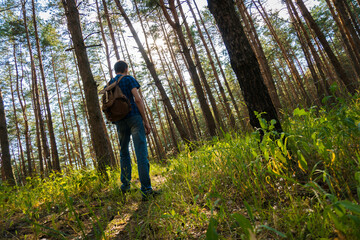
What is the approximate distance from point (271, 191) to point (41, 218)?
292cm

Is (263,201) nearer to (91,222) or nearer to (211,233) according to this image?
(211,233)

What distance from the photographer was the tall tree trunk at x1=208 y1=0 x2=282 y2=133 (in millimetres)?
2004

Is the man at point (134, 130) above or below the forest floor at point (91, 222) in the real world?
above

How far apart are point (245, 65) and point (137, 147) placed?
69.5 inches

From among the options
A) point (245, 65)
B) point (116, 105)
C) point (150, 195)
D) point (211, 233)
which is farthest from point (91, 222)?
point (245, 65)

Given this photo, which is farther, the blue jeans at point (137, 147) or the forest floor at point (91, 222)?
the blue jeans at point (137, 147)

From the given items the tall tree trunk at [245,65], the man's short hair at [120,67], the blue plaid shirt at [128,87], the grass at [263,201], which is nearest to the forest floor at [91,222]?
the grass at [263,201]

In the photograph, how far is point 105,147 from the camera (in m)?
4.06

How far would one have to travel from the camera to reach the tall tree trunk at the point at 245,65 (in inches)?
78.9

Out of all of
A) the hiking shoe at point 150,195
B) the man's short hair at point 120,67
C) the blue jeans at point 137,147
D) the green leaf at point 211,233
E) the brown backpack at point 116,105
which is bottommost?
the hiking shoe at point 150,195

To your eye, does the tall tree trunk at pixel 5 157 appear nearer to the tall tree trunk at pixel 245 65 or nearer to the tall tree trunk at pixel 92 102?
the tall tree trunk at pixel 92 102

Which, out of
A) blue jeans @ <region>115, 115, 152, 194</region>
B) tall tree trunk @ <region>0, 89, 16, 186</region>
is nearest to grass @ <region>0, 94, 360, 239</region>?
blue jeans @ <region>115, 115, 152, 194</region>

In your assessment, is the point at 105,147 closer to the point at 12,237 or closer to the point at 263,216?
the point at 12,237

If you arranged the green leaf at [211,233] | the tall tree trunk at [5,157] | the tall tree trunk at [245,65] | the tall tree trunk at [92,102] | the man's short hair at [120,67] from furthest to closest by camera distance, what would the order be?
the tall tree trunk at [5,157] < the tall tree trunk at [92,102] < the man's short hair at [120,67] < the tall tree trunk at [245,65] < the green leaf at [211,233]
